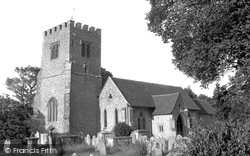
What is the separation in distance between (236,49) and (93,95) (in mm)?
22425

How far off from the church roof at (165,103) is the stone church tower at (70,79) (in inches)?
293

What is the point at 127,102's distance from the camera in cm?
2784

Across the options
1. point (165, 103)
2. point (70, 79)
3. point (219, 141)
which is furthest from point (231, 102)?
point (70, 79)

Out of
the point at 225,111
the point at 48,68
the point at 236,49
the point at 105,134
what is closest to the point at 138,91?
the point at 105,134

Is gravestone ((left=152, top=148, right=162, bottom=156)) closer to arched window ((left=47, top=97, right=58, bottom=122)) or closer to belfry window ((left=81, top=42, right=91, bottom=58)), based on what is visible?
arched window ((left=47, top=97, right=58, bottom=122))

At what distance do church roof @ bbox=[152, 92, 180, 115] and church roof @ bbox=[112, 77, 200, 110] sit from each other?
660mm

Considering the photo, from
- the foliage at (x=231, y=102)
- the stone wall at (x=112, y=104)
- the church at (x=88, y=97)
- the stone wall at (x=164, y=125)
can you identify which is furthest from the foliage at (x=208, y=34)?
the church at (x=88, y=97)

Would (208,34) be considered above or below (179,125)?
above

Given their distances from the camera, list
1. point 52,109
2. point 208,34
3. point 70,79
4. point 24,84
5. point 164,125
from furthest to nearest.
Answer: point 24,84, point 52,109, point 70,79, point 164,125, point 208,34

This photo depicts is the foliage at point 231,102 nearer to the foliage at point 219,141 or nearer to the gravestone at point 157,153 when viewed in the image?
the gravestone at point 157,153

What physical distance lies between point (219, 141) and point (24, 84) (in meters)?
43.1

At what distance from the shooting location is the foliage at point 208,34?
10805 millimetres

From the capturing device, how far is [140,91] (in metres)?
31.8

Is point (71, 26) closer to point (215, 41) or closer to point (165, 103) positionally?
point (165, 103)
